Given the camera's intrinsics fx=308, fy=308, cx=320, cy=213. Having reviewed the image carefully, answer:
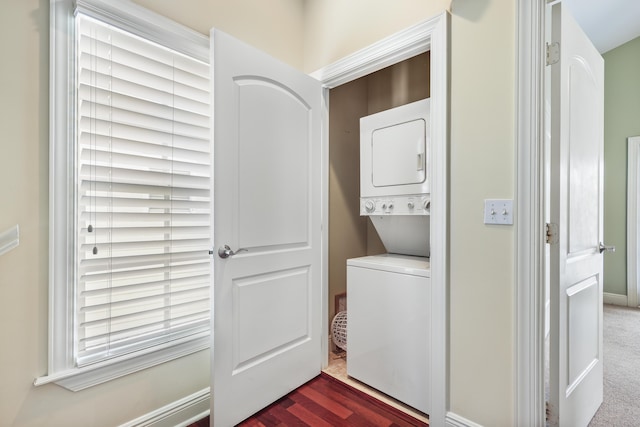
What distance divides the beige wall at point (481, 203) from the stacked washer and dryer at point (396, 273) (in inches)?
8.0

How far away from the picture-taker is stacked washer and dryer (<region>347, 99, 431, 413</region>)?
65.6 inches

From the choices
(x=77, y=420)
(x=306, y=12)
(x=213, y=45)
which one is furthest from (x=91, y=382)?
(x=306, y=12)

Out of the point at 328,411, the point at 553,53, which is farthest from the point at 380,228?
the point at 553,53

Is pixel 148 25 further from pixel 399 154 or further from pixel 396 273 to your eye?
pixel 396 273

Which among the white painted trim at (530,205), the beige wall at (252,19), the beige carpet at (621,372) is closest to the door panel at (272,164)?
the beige wall at (252,19)

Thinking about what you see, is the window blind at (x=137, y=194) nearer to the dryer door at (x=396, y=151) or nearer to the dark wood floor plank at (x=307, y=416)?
the dark wood floor plank at (x=307, y=416)

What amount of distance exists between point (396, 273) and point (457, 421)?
2.41 feet

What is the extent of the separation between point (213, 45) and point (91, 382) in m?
1.58

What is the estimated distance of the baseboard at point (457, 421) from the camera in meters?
1.41

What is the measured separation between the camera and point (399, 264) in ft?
5.93

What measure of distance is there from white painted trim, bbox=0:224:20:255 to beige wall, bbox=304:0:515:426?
Result: 1.74 metres

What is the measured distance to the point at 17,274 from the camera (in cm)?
113

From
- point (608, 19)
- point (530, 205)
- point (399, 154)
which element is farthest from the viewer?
point (608, 19)

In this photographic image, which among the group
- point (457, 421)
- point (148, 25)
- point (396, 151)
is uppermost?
point (148, 25)
